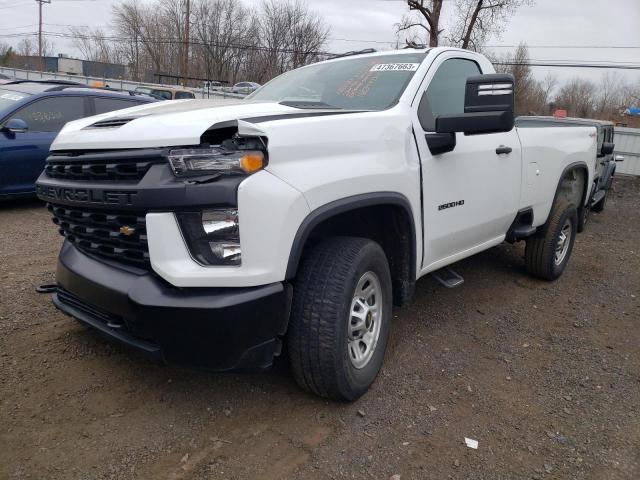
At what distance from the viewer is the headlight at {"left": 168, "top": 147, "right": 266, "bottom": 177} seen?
84.9 inches

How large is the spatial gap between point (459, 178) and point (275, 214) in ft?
5.80

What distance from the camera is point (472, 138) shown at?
3664 mm

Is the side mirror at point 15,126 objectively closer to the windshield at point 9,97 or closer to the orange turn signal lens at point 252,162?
the windshield at point 9,97

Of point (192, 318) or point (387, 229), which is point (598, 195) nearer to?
point (387, 229)

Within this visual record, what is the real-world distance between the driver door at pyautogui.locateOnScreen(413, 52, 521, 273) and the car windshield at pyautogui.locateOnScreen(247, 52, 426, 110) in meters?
0.18

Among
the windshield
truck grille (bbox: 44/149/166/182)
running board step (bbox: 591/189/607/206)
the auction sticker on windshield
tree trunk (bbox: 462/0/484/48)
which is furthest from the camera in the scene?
tree trunk (bbox: 462/0/484/48)

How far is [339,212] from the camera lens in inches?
98.6

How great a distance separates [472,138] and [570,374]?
1.73 metres

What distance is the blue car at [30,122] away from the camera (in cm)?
641

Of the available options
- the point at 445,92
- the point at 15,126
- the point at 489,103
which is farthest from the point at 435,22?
the point at 489,103

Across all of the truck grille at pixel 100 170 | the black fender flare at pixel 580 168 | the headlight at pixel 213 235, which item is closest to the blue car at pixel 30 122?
the truck grille at pixel 100 170

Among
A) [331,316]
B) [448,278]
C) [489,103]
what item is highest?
[489,103]

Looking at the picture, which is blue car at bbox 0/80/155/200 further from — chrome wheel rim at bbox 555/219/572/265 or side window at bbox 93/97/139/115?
chrome wheel rim at bbox 555/219/572/265

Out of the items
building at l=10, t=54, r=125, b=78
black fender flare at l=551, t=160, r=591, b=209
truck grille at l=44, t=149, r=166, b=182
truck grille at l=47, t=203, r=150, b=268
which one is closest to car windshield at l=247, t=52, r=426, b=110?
truck grille at l=44, t=149, r=166, b=182
